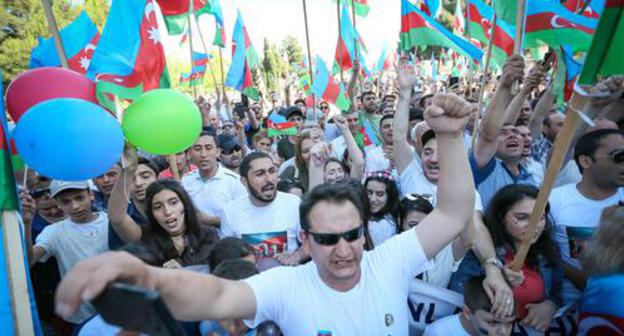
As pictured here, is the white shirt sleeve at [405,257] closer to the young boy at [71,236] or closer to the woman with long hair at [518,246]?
the woman with long hair at [518,246]

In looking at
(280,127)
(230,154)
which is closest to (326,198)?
(230,154)

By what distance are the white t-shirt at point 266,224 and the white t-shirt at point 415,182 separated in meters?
0.85

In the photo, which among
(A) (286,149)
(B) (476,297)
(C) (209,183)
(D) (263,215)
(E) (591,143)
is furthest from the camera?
(A) (286,149)

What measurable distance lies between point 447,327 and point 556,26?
237 cm

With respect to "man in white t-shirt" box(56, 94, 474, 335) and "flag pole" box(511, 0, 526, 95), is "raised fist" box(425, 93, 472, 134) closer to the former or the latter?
"man in white t-shirt" box(56, 94, 474, 335)

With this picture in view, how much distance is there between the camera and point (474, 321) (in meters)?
2.02

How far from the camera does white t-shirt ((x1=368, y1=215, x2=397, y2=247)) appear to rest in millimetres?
2926

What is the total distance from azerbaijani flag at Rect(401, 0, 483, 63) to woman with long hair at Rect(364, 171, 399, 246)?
80.3 inches

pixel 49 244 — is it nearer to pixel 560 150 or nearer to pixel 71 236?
pixel 71 236

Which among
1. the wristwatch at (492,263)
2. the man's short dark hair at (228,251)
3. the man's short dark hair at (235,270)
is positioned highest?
the man's short dark hair at (235,270)

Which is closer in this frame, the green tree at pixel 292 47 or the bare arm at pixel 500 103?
the bare arm at pixel 500 103

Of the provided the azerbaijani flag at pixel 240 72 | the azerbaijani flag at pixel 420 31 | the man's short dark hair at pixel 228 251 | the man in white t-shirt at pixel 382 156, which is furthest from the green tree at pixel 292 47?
the man's short dark hair at pixel 228 251

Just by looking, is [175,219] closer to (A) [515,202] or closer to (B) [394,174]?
(B) [394,174]

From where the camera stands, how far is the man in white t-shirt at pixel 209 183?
13.3 ft
